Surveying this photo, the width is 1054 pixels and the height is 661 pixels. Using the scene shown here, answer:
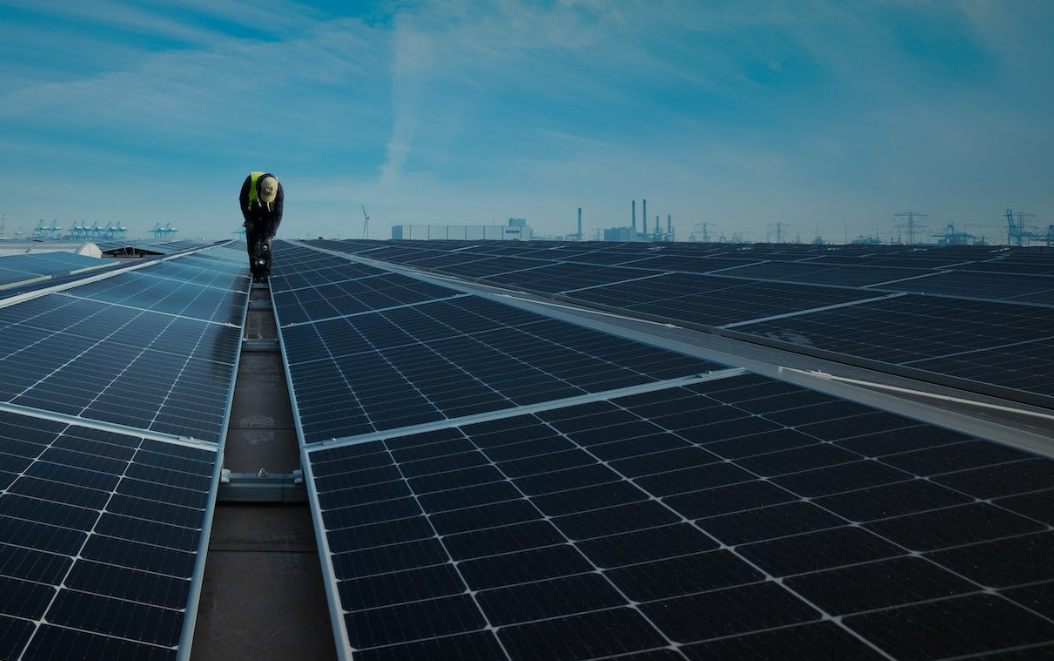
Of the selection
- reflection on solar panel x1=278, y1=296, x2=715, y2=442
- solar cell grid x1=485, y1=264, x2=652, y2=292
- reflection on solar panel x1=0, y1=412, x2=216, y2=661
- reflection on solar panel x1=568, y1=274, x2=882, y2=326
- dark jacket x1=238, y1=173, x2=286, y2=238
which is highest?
dark jacket x1=238, y1=173, x2=286, y2=238

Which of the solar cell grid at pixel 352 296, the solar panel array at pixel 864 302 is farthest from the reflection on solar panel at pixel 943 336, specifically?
the solar cell grid at pixel 352 296

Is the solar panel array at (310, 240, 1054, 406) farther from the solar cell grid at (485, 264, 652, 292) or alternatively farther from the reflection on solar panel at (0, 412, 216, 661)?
the reflection on solar panel at (0, 412, 216, 661)

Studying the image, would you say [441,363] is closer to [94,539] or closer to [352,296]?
[94,539]

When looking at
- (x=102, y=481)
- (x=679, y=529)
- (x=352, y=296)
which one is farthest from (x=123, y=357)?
(x=679, y=529)

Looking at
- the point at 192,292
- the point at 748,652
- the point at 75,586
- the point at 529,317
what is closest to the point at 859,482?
the point at 748,652

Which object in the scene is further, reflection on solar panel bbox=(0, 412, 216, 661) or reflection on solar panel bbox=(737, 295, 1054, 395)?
reflection on solar panel bbox=(737, 295, 1054, 395)

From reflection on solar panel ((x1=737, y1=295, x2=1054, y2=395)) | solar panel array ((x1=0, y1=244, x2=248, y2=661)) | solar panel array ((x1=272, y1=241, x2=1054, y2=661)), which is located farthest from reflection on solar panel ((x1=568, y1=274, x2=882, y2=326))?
solar panel array ((x1=0, y1=244, x2=248, y2=661))

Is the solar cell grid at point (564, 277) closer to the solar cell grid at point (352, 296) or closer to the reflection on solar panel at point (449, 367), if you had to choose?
the solar cell grid at point (352, 296)
